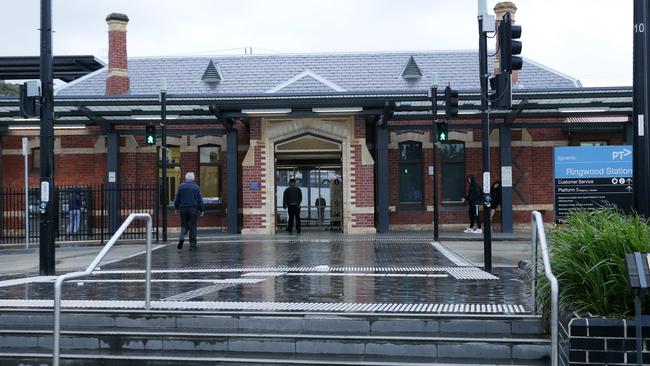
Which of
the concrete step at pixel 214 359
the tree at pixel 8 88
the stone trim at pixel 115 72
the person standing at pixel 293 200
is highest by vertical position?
the tree at pixel 8 88

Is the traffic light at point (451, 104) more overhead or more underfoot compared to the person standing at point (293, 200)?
more overhead

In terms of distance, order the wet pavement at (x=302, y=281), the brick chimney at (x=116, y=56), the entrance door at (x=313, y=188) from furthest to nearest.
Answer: the entrance door at (x=313, y=188), the brick chimney at (x=116, y=56), the wet pavement at (x=302, y=281)

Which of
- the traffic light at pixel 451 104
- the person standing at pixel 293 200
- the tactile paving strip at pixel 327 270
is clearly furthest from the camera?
the person standing at pixel 293 200

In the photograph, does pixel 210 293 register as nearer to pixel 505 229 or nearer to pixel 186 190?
pixel 186 190

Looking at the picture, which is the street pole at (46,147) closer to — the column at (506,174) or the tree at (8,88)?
the column at (506,174)

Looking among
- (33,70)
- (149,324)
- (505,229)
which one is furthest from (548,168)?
(33,70)

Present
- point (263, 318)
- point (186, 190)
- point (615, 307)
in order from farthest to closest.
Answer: point (186, 190)
point (263, 318)
point (615, 307)

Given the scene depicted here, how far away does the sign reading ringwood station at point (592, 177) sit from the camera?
1365 cm

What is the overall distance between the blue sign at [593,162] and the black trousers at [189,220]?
808cm

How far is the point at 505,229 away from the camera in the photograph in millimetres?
22250

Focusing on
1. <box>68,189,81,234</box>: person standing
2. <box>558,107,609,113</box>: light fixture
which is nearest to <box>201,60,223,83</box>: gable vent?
<box>68,189,81,234</box>: person standing

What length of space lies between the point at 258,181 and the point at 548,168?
10.3m

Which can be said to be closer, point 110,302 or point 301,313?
point 301,313

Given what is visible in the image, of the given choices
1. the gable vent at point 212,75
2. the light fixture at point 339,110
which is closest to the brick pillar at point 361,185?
the light fixture at point 339,110
